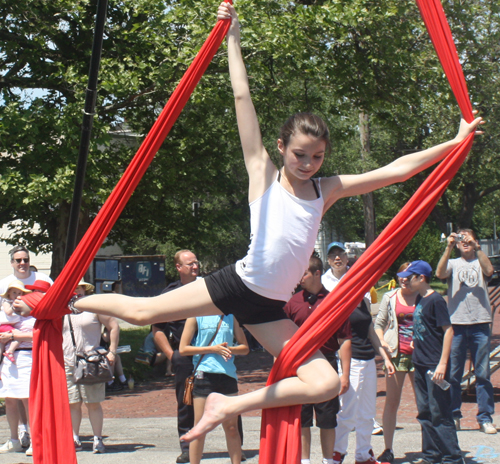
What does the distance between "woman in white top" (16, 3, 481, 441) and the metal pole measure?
2588mm

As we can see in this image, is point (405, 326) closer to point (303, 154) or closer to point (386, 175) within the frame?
point (386, 175)

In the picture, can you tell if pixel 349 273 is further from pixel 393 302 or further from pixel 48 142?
pixel 48 142

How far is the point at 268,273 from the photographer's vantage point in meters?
3.03

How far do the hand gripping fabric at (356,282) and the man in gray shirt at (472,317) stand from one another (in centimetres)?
316

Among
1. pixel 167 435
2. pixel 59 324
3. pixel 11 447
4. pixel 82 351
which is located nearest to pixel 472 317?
pixel 167 435

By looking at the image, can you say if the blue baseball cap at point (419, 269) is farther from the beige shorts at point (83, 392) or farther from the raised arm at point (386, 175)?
the beige shorts at point (83, 392)

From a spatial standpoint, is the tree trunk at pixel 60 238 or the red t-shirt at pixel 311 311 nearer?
the red t-shirt at pixel 311 311

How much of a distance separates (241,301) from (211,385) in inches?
85.7

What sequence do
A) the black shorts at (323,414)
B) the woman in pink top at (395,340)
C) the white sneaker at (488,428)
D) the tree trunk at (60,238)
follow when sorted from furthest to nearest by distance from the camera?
1. the tree trunk at (60,238)
2. the white sneaker at (488,428)
3. the woman in pink top at (395,340)
4. the black shorts at (323,414)

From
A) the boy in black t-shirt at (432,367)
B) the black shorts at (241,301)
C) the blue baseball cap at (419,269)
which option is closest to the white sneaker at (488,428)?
the boy in black t-shirt at (432,367)

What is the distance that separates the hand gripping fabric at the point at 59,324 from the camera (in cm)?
328

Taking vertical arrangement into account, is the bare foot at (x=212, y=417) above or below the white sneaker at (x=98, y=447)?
above

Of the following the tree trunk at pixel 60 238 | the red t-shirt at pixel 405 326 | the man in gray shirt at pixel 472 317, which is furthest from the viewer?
the tree trunk at pixel 60 238

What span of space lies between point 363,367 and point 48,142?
20.5 ft
